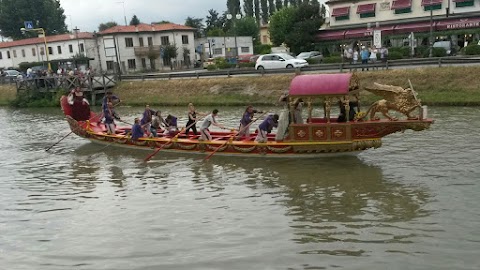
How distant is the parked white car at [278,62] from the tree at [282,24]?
16.5 metres

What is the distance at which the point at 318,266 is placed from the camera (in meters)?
9.05

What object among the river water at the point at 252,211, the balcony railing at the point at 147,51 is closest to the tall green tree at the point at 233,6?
the balcony railing at the point at 147,51

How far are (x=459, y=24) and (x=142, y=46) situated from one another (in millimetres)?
38316

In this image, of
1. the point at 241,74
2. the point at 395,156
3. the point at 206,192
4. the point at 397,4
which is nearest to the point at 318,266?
the point at 206,192

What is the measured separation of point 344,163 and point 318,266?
7.32 metres

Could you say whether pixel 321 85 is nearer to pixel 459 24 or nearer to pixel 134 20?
pixel 459 24

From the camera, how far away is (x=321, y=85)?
1549cm

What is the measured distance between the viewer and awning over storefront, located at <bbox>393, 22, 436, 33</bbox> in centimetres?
4588

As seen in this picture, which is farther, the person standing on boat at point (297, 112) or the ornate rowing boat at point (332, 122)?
the person standing on boat at point (297, 112)

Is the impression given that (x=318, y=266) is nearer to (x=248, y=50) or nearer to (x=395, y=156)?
(x=395, y=156)

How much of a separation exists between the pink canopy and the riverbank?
13.2 meters

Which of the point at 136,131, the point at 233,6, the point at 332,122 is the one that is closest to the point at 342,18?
the point at 136,131

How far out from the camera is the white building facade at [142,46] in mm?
61094

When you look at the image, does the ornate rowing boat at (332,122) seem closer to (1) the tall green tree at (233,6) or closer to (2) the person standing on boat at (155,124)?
(2) the person standing on boat at (155,124)
